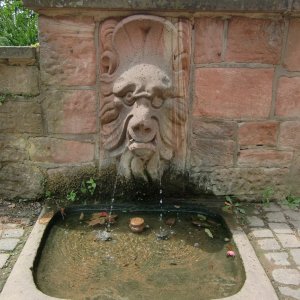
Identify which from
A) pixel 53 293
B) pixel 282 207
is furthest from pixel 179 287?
pixel 282 207

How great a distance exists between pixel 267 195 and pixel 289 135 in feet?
1.63

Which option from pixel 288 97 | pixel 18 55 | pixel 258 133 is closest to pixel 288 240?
pixel 258 133

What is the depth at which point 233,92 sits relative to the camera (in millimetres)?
3002

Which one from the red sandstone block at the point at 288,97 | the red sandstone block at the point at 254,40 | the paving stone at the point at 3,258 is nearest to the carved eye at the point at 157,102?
the red sandstone block at the point at 254,40

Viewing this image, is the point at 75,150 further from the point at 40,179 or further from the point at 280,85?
the point at 280,85

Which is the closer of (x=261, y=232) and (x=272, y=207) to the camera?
(x=261, y=232)

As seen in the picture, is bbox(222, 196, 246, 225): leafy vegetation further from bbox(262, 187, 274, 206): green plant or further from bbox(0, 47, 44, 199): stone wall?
bbox(0, 47, 44, 199): stone wall

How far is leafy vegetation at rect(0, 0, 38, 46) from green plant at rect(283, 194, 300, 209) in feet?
10.2

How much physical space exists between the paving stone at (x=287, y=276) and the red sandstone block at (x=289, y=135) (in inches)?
42.9

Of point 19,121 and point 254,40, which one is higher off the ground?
point 254,40

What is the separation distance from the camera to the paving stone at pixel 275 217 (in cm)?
296

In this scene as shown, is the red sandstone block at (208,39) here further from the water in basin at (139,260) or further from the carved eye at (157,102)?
the water in basin at (139,260)

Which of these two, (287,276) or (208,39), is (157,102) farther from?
(287,276)

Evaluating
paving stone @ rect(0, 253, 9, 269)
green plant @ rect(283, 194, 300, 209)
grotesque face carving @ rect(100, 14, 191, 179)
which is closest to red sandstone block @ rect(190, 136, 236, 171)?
grotesque face carving @ rect(100, 14, 191, 179)
